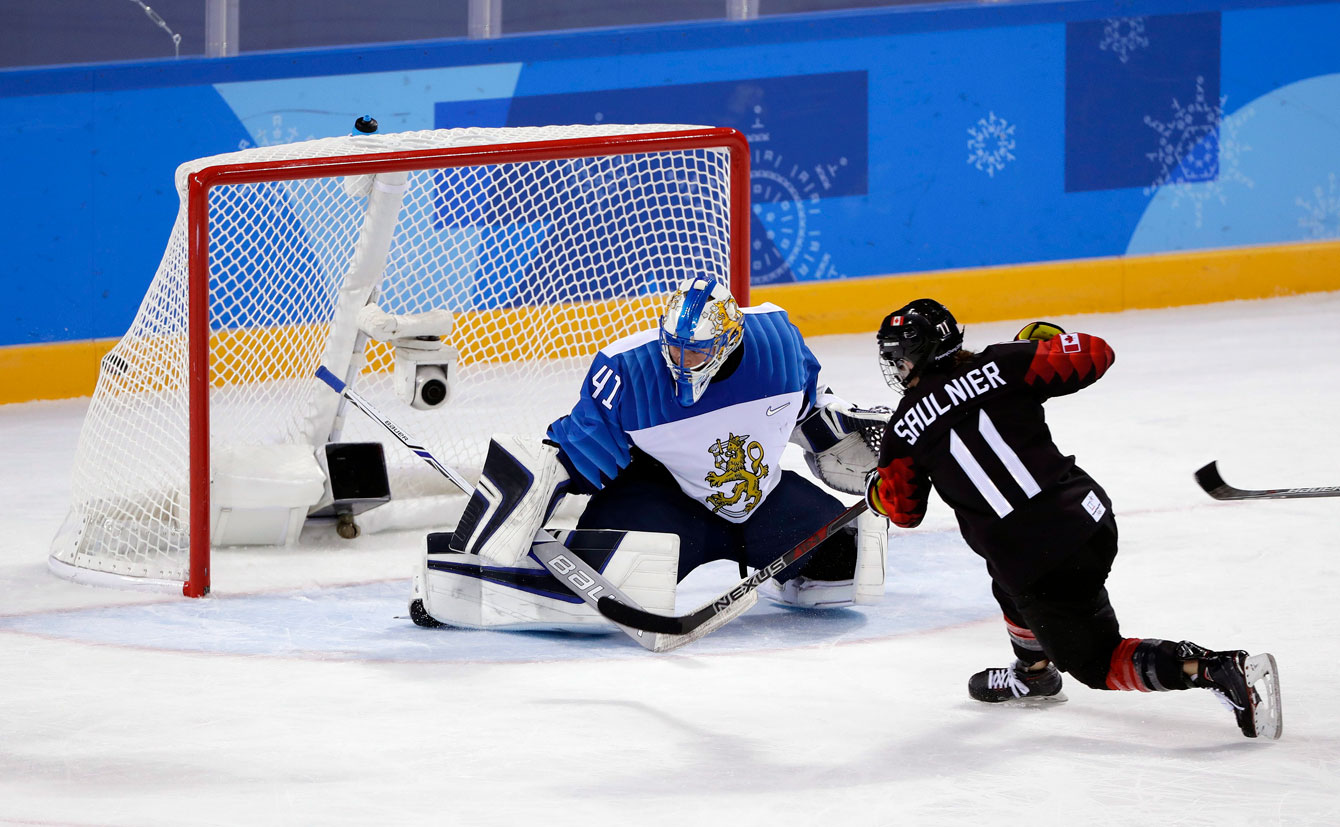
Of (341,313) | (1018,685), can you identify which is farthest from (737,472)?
(341,313)

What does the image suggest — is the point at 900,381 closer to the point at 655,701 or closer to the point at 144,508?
the point at 655,701

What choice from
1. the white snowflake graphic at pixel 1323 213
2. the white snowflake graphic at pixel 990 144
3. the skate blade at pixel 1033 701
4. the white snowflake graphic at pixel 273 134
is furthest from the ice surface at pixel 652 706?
the white snowflake graphic at pixel 1323 213

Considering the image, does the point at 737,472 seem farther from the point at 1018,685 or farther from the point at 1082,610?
the point at 1082,610

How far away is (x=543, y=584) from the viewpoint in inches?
166

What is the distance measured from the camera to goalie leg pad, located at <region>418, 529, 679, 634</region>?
163 inches

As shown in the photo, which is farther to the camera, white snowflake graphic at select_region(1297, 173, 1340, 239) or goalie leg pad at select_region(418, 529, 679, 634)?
white snowflake graphic at select_region(1297, 173, 1340, 239)

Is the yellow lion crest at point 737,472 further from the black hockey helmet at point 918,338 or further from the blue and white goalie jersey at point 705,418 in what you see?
the black hockey helmet at point 918,338

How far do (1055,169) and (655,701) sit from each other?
5132 millimetres

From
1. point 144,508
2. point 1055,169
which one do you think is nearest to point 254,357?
point 144,508

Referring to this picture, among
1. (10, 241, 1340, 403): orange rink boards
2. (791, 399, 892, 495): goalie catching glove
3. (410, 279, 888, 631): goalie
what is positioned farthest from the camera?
(10, 241, 1340, 403): orange rink boards

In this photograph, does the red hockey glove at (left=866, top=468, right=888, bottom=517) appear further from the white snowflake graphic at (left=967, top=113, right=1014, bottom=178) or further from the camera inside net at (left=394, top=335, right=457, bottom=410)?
the white snowflake graphic at (left=967, top=113, right=1014, bottom=178)

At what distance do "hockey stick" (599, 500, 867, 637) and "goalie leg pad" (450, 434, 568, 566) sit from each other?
22cm

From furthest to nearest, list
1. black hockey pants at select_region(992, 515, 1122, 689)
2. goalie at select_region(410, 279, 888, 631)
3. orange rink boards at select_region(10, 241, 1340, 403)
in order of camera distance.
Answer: orange rink boards at select_region(10, 241, 1340, 403), goalie at select_region(410, 279, 888, 631), black hockey pants at select_region(992, 515, 1122, 689)

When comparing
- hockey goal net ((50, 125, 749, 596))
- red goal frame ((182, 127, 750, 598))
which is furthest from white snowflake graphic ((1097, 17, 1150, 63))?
red goal frame ((182, 127, 750, 598))
